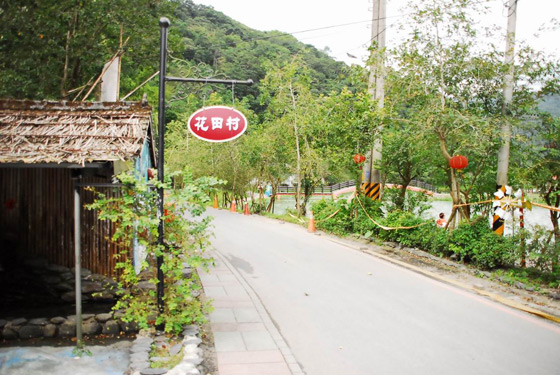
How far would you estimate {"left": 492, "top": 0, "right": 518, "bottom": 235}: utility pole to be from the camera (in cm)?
1023

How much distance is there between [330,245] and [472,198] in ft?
16.9

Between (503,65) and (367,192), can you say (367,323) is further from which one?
(367,192)

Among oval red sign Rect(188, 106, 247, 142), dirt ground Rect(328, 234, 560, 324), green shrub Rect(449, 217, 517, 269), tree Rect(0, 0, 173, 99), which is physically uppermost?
tree Rect(0, 0, 173, 99)

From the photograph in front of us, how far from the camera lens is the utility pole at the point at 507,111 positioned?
10.2m

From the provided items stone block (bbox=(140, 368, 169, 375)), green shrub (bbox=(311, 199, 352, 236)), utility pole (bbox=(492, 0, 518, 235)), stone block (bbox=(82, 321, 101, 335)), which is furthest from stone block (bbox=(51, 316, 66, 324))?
green shrub (bbox=(311, 199, 352, 236))

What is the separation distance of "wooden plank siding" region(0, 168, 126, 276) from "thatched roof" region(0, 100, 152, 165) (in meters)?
1.54

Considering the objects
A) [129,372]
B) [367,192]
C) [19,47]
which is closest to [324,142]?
[367,192]

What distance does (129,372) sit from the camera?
17.1 ft

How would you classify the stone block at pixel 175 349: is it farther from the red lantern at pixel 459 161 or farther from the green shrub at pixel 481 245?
the red lantern at pixel 459 161

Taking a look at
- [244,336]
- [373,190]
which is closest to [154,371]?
[244,336]

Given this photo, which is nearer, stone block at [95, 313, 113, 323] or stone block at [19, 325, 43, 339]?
stone block at [19, 325, 43, 339]

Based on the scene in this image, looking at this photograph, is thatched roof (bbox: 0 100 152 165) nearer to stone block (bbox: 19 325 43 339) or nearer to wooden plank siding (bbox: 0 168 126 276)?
wooden plank siding (bbox: 0 168 126 276)

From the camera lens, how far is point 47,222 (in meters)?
8.83

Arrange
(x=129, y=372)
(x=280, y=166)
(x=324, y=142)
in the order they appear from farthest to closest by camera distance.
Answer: (x=280, y=166), (x=324, y=142), (x=129, y=372)
